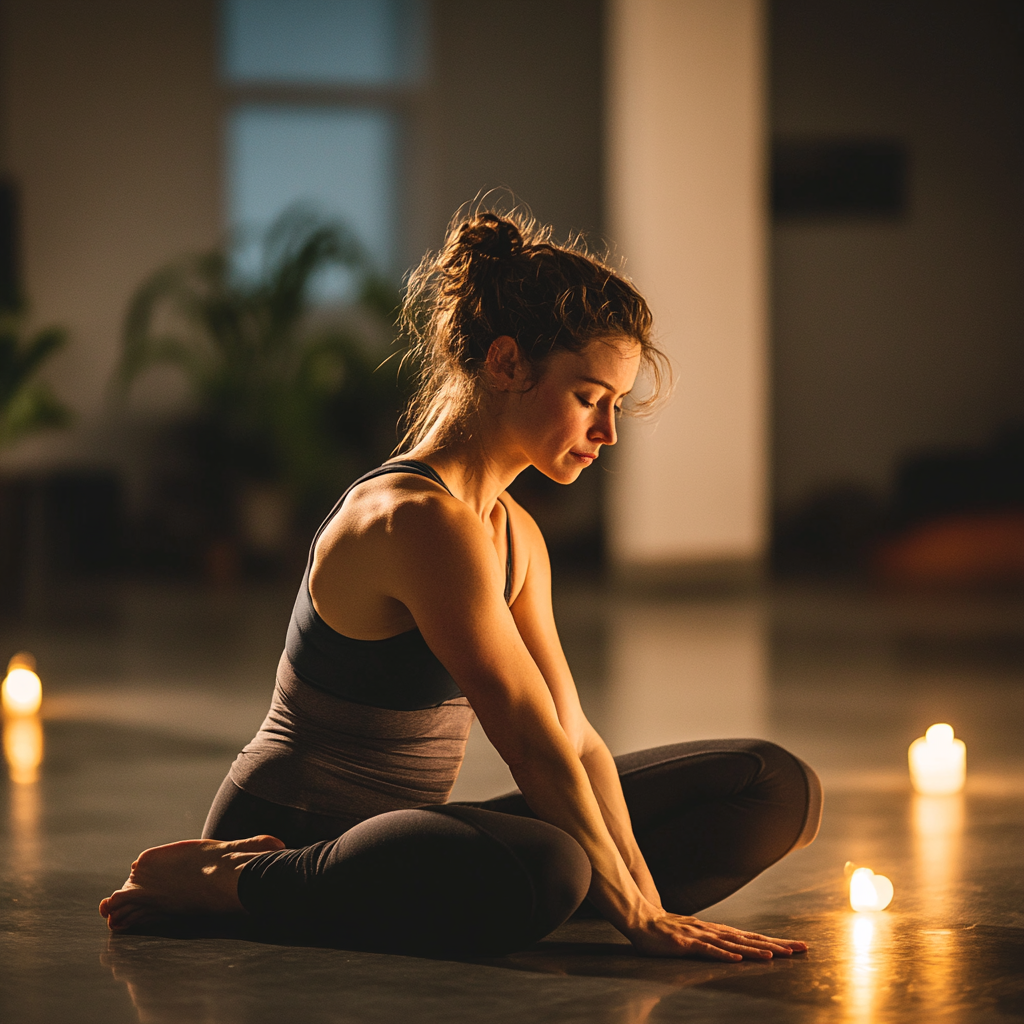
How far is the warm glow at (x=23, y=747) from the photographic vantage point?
8.57 ft

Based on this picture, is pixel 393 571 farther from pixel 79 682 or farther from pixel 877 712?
pixel 79 682

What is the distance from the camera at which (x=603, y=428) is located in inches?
61.0

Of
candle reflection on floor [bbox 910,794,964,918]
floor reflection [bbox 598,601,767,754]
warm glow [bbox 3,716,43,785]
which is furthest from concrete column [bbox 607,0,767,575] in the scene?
candle reflection on floor [bbox 910,794,964,918]

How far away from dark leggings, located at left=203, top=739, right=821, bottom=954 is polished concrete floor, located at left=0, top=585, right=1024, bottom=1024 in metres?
0.05

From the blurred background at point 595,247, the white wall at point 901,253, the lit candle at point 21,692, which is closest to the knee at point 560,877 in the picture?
the lit candle at point 21,692

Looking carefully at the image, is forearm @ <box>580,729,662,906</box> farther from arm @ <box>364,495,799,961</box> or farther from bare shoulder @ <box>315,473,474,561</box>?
bare shoulder @ <box>315,473,474,561</box>

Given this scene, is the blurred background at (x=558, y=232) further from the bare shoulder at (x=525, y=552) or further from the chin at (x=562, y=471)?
the chin at (x=562, y=471)

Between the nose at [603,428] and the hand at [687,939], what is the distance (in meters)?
0.47

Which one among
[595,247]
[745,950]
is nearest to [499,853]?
[745,950]

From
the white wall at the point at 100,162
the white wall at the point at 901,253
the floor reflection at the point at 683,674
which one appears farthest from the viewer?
the white wall at the point at 901,253

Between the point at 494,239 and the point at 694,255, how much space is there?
4.59m

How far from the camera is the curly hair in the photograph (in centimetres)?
150

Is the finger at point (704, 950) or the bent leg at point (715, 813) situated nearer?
the finger at point (704, 950)

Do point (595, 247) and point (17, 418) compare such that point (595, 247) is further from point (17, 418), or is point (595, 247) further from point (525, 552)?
point (525, 552)
